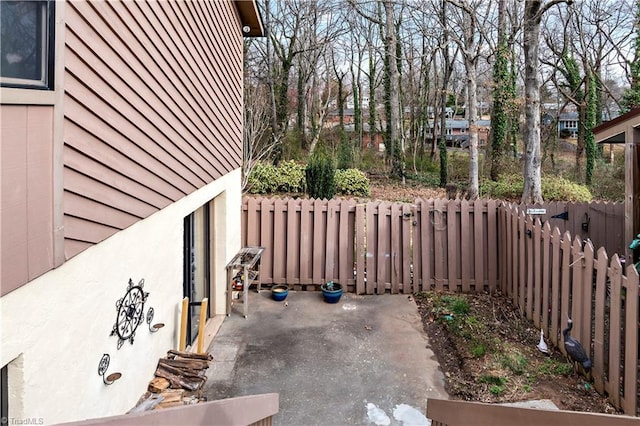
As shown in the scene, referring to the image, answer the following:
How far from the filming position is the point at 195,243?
18.0 ft

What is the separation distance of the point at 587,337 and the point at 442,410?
2878mm

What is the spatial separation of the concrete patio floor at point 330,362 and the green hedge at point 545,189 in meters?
8.91

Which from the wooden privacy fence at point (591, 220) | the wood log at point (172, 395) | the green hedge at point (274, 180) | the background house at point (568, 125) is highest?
the background house at point (568, 125)

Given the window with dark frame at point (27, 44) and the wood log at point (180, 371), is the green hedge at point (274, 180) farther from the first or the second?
the window with dark frame at point (27, 44)

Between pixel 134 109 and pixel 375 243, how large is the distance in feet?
16.4

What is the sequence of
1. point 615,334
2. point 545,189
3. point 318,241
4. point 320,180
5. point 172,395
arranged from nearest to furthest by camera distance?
point 172,395 → point 615,334 → point 318,241 → point 320,180 → point 545,189

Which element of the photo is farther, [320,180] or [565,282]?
[320,180]

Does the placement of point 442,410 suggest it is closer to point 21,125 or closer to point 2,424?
point 2,424

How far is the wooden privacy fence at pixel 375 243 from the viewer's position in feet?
23.9

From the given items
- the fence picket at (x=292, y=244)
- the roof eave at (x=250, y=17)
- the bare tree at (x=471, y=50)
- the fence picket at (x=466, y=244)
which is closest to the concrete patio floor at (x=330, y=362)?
the fence picket at (x=292, y=244)

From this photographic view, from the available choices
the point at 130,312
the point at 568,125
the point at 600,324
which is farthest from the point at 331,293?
the point at 568,125

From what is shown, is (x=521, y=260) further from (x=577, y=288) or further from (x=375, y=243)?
(x=375, y=243)

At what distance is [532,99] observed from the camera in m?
10.4

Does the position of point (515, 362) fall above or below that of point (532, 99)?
below
